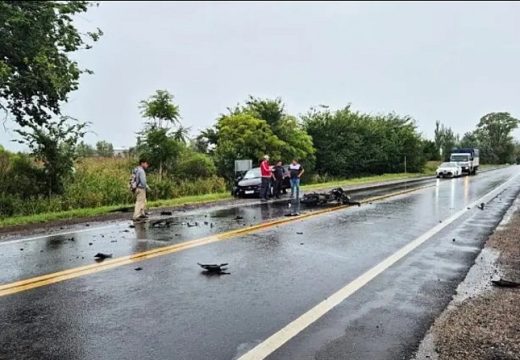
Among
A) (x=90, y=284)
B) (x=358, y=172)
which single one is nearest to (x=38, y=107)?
(x=90, y=284)

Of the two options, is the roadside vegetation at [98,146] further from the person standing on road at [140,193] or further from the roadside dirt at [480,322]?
the roadside dirt at [480,322]

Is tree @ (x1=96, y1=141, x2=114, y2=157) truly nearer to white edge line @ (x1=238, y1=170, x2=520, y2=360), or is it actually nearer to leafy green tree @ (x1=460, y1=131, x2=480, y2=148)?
white edge line @ (x1=238, y1=170, x2=520, y2=360)

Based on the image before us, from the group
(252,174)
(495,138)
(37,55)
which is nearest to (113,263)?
(37,55)

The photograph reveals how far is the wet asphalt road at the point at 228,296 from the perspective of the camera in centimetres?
443

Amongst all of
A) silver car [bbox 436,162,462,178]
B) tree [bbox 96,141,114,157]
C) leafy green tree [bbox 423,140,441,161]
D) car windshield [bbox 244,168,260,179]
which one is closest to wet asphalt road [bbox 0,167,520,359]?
car windshield [bbox 244,168,260,179]

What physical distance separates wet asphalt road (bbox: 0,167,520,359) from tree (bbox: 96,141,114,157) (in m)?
19.7

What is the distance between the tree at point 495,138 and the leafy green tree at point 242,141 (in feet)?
250

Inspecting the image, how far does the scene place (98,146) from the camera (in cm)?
3272

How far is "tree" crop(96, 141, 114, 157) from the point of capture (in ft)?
97.7

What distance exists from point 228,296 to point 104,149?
2798 centimetres

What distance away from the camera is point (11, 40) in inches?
619

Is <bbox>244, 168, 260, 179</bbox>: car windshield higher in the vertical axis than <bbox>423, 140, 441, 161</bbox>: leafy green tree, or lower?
lower

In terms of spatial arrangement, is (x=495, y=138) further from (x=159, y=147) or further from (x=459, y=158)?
(x=159, y=147)

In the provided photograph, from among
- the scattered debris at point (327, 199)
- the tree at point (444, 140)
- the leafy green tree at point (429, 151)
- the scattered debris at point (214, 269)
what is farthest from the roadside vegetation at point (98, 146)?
the tree at point (444, 140)
